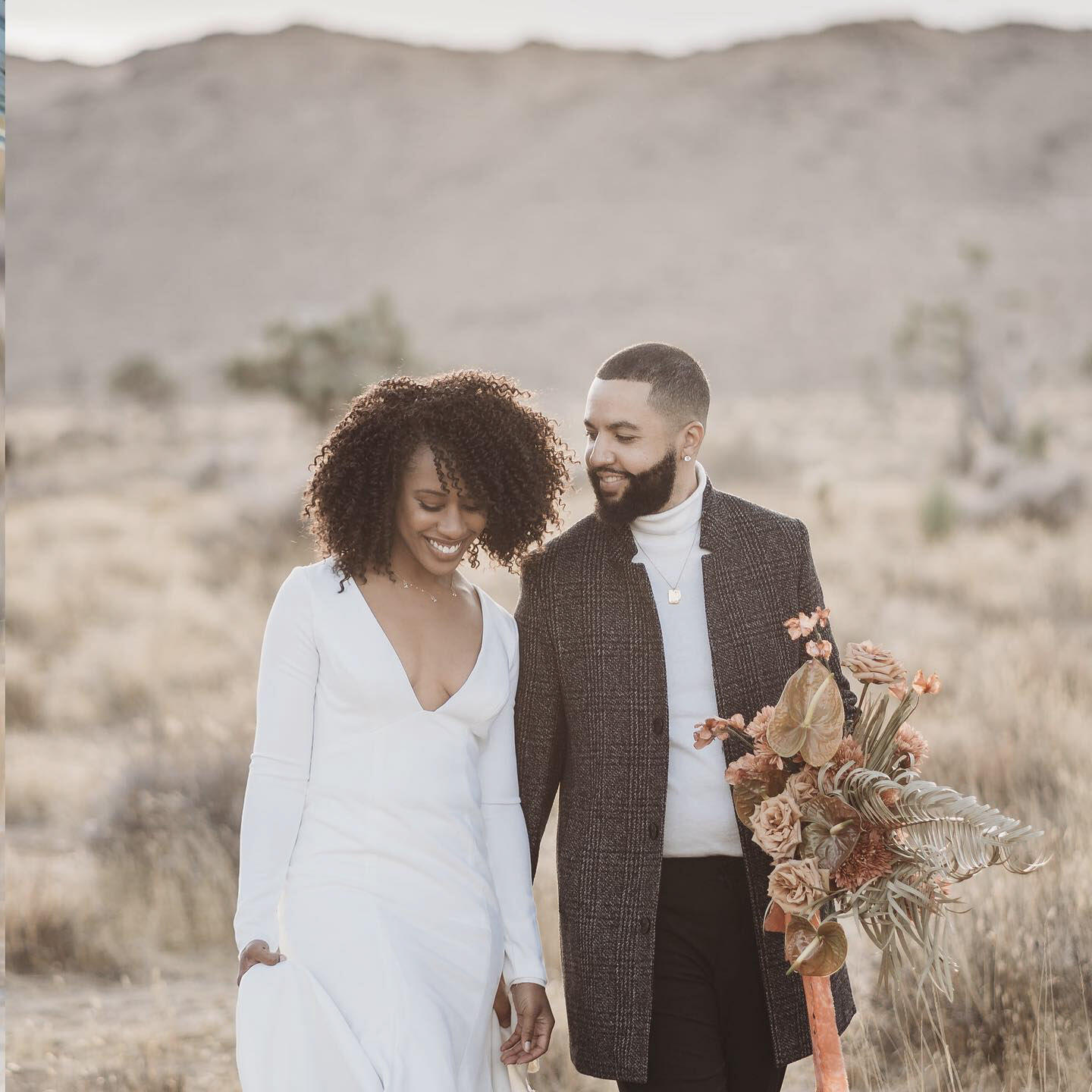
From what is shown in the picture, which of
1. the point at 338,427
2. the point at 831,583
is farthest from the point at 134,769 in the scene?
the point at 831,583

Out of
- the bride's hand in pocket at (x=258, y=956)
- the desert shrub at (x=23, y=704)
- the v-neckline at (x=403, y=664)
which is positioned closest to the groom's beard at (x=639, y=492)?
the v-neckline at (x=403, y=664)

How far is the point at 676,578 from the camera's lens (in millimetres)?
3342

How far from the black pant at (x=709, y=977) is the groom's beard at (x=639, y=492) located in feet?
2.72

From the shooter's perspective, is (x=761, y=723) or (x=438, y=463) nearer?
(x=761, y=723)

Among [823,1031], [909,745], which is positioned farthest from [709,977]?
[909,745]

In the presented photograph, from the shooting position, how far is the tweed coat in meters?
3.13

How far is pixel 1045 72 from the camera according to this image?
78.2 m

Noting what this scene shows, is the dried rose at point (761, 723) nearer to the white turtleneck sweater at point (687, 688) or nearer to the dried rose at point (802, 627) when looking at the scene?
the dried rose at point (802, 627)

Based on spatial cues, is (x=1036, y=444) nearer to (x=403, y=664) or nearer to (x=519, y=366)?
(x=403, y=664)

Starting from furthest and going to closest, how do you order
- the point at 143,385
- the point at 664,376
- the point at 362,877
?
the point at 143,385 → the point at 664,376 → the point at 362,877

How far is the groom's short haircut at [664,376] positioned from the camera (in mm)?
3236

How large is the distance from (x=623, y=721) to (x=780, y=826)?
0.65 meters

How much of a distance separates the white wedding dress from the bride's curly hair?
0.15 meters

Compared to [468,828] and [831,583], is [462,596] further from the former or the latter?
[831,583]
